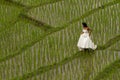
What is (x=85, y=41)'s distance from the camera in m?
7.50

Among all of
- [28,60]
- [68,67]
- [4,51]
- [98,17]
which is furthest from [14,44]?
[98,17]

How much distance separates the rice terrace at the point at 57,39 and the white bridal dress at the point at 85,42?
10 centimetres

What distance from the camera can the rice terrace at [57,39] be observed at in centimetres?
669

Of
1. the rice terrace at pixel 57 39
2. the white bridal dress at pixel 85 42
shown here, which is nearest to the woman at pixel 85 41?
the white bridal dress at pixel 85 42

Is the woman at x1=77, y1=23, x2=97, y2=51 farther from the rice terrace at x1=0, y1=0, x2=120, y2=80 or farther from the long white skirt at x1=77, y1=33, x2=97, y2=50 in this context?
the rice terrace at x1=0, y1=0, x2=120, y2=80

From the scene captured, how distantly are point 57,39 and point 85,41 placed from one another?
24.5 inches

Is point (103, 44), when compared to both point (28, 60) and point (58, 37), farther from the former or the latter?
point (28, 60)

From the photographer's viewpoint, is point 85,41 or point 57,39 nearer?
point 85,41

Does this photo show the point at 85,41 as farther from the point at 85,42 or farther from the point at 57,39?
the point at 57,39

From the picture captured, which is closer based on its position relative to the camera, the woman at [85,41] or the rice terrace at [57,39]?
the rice terrace at [57,39]

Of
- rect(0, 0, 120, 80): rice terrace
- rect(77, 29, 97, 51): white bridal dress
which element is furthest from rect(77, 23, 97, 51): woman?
rect(0, 0, 120, 80): rice terrace

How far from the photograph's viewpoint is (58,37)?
792 centimetres

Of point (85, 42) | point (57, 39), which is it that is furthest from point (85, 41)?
point (57, 39)

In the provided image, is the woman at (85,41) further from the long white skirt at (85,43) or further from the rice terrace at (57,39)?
the rice terrace at (57,39)
